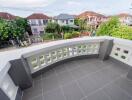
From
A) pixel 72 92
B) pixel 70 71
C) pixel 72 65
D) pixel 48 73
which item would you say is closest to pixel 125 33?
pixel 72 65

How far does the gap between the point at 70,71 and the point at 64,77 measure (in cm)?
34

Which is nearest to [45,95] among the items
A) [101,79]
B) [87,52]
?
[101,79]

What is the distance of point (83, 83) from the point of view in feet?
7.38

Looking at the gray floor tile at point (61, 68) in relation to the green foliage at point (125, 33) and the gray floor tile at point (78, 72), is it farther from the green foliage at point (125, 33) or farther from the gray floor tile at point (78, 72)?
the green foliage at point (125, 33)

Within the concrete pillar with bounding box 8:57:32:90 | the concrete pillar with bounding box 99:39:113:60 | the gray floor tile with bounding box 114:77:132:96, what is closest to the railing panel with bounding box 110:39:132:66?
the concrete pillar with bounding box 99:39:113:60

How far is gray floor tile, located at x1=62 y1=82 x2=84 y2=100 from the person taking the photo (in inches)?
73.9

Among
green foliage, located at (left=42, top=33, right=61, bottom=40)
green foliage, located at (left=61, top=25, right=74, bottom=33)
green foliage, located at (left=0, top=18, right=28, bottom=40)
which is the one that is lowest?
green foliage, located at (left=42, top=33, right=61, bottom=40)

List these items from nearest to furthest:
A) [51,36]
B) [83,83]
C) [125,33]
A: 1. [83,83]
2. [125,33]
3. [51,36]

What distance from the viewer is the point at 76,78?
8.04ft

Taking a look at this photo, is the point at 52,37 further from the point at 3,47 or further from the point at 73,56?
the point at 73,56

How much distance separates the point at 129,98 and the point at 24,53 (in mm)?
2427

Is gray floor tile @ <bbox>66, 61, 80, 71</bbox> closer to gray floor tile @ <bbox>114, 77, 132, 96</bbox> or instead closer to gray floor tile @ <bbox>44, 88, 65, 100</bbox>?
gray floor tile @ <bbox>44, 88, 65, 100</bbox>

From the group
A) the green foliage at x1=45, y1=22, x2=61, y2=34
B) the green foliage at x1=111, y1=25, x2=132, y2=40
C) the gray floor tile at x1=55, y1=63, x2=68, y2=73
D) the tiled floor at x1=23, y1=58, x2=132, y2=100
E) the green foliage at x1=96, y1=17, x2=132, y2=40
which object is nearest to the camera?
the tiled floor at x1=23, y1=58, x2=132, y2=100

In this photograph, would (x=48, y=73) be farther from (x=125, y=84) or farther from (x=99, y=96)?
(x=125, y=84)
